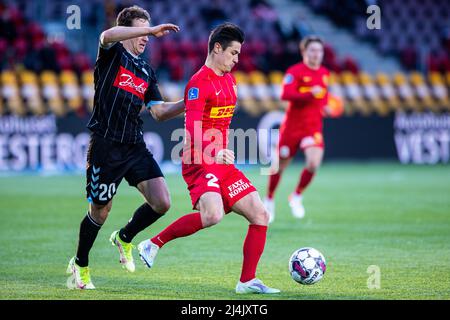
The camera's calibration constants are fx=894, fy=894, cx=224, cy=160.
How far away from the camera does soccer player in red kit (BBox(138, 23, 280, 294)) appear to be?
7.26 m

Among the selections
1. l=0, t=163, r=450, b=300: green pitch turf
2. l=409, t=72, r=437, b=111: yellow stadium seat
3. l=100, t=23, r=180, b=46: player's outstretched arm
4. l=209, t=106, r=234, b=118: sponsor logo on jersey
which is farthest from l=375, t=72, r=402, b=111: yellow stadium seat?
l=100, t=23, r=180, b=46: player's outstretched arm

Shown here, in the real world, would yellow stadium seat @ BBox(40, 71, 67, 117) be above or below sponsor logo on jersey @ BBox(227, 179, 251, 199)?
above

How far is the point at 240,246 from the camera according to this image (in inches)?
404

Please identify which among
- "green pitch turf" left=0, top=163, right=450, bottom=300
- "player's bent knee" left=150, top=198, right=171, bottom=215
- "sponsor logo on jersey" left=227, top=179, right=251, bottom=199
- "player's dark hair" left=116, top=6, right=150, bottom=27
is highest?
"player's dark hair" left=116, top=6, right=150, bottom=27

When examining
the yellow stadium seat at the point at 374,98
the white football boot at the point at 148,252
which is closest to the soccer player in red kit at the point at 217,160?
the white football boot at the point at 148,252

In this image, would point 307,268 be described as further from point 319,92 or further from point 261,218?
point 319,92

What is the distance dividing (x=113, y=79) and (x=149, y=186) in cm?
99

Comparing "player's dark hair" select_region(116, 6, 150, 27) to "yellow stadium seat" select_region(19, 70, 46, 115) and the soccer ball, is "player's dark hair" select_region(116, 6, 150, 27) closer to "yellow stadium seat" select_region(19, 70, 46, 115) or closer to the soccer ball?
the soccer ball

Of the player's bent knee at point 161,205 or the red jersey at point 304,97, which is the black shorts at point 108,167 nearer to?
the player's bent knee at point 161,205

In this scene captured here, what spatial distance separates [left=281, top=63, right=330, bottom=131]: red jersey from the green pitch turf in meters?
1.42

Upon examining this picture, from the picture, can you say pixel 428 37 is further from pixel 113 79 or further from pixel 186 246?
pixel 113 79

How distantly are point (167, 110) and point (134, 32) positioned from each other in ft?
3.84
